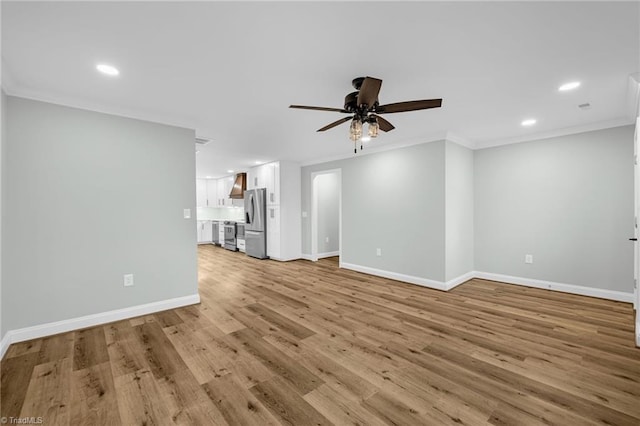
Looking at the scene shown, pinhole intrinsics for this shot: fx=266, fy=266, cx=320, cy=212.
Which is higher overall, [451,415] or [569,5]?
[569,5]

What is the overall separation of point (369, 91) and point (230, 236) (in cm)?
730

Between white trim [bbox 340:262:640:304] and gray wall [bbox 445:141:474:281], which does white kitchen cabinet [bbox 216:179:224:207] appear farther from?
gray wall [bbox 445:141:474:281]

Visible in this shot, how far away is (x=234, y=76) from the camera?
2.33m

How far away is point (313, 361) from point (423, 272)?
9.15 feet

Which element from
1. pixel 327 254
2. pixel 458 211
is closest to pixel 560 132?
pixel 458 211

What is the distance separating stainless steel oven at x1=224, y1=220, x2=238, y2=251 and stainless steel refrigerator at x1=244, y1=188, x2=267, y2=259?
126cm

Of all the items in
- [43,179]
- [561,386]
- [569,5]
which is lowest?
[561,386]

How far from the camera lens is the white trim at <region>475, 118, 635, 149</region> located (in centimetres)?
355

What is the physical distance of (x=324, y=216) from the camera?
714 cm

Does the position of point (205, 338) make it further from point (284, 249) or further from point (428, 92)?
point (284, 249)

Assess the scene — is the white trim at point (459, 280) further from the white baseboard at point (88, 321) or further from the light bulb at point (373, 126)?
the white baseboard at point (88, 321)

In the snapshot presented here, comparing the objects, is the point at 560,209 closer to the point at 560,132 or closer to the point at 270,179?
the point at 560,132

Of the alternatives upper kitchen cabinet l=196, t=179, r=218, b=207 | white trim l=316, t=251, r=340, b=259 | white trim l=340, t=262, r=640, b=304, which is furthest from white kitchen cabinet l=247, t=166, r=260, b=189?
white trim l=340, t=262, r=640, b=304

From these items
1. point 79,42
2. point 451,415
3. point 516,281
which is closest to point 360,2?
point 79,42
